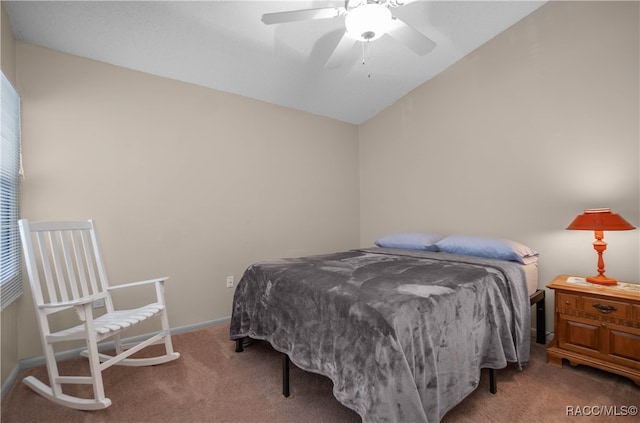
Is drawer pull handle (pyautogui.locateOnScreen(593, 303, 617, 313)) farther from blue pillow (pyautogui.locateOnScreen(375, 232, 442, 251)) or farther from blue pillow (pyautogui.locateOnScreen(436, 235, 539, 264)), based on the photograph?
blue pillow (pyautogui.locateOnScreen(375, 232, 442, 251))

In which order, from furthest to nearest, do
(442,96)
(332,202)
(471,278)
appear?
(332,202) < (442,96) < (471,278)

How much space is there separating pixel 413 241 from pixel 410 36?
1.76 meters

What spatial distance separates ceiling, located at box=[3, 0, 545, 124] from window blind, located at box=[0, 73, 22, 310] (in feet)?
1.91

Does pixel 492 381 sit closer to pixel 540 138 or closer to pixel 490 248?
pixel 490 248

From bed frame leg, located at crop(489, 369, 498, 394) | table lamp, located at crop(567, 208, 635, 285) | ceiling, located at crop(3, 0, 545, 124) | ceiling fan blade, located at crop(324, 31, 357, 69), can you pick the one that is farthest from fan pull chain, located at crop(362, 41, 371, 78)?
bed frame leg, located at crop(489, 369, 498, 394)

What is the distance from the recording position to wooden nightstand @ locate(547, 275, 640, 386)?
1.78 meters

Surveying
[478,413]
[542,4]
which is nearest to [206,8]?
[542,4]

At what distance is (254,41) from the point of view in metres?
2.48

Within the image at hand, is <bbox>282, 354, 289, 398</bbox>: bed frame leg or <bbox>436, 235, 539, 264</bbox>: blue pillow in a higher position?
<bbox>436, 235, 539, 264</bbox>: blue pillow

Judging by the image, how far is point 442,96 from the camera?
10.8 ft

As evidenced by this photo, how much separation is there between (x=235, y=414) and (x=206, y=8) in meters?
2.59

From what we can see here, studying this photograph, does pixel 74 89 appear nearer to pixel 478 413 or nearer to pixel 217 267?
pixel 217 267

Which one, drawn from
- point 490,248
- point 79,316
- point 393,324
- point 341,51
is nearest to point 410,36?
point 341,51

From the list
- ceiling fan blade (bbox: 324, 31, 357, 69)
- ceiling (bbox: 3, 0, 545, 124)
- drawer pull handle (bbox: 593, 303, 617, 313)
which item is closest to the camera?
drawer pull handle (bbox: 593, 303, 617, 313)
